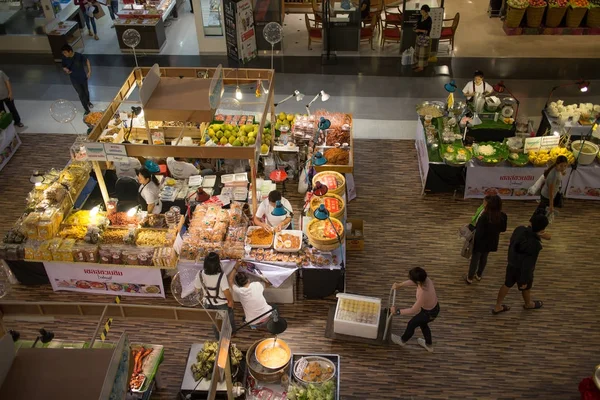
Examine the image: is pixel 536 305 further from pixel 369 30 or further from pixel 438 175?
pixel 369 30

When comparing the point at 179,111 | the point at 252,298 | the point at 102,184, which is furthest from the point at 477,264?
the point at 102,184

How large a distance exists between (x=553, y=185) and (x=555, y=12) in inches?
367

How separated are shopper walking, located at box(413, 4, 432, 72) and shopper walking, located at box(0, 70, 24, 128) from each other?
9.45 m

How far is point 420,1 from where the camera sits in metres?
17.4

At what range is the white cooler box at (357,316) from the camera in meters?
7.36

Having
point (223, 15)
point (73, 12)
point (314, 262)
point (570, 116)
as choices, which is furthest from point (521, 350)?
point (73, 12)

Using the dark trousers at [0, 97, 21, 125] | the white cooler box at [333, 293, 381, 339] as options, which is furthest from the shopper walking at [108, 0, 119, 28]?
the white cooler box at [333, 293, 381, 339]

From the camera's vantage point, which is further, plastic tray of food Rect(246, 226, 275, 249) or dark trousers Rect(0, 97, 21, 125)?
dark trousers Rect(0, 97, 21, 125)

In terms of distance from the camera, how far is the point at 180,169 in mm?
9750

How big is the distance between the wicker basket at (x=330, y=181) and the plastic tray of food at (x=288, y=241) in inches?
38.8

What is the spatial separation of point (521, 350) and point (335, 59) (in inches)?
386

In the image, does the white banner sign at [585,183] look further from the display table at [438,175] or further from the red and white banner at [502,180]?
the display table at [438,175]

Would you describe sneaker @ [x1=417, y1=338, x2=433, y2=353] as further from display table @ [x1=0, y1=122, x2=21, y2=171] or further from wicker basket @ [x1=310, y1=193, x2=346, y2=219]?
display table @ [x1=0, y1=122, x2=21, y2=171]

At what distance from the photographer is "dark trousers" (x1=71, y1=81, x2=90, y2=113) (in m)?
12.3
